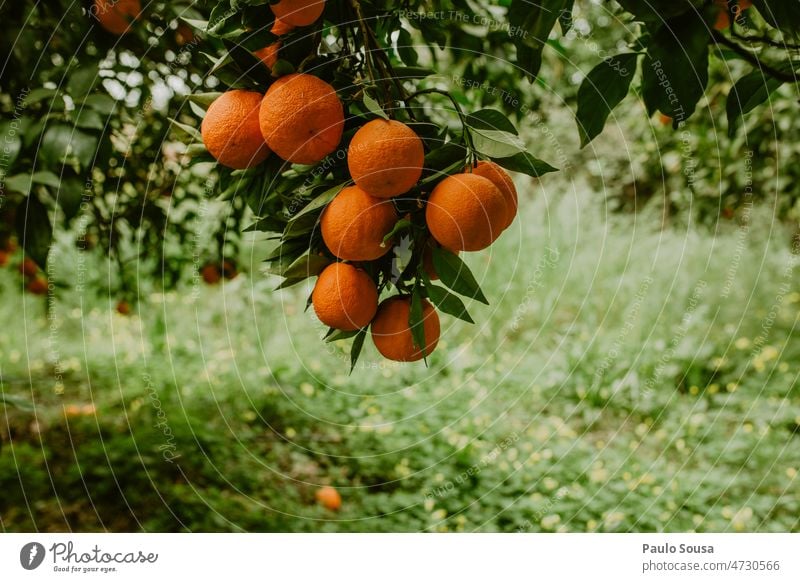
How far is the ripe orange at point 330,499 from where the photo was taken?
1.35 metres

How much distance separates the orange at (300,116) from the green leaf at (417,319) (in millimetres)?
102

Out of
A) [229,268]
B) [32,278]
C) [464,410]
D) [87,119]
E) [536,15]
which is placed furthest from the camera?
[464,410]

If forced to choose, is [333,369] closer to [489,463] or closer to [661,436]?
[489,463]

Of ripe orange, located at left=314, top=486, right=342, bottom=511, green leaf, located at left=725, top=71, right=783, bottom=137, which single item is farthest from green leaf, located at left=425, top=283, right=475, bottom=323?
ripe orange, located at left=314, top=486, right=342, bottom=511

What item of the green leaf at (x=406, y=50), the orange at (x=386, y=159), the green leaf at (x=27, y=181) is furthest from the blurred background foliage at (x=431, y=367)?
the orange at (x=386, y=159)

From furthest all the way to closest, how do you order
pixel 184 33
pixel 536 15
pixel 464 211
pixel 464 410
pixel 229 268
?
pixel 464 410, pixel 229 268, pixel 184 33, pixel 536 15, pixel 464 211

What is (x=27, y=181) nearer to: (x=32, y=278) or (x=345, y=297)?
(x=345, y=297)

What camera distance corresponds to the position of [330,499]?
4.43 feet

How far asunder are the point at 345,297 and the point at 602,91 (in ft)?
0.96

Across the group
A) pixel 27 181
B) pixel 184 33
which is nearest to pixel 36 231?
pixel 27 181

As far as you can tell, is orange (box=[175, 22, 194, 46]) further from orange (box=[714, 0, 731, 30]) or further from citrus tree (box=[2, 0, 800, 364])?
orange (box=[714, 0, 731, 30])

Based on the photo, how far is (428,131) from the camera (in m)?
0.41

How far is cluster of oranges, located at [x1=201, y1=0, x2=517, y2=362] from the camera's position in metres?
0.34
